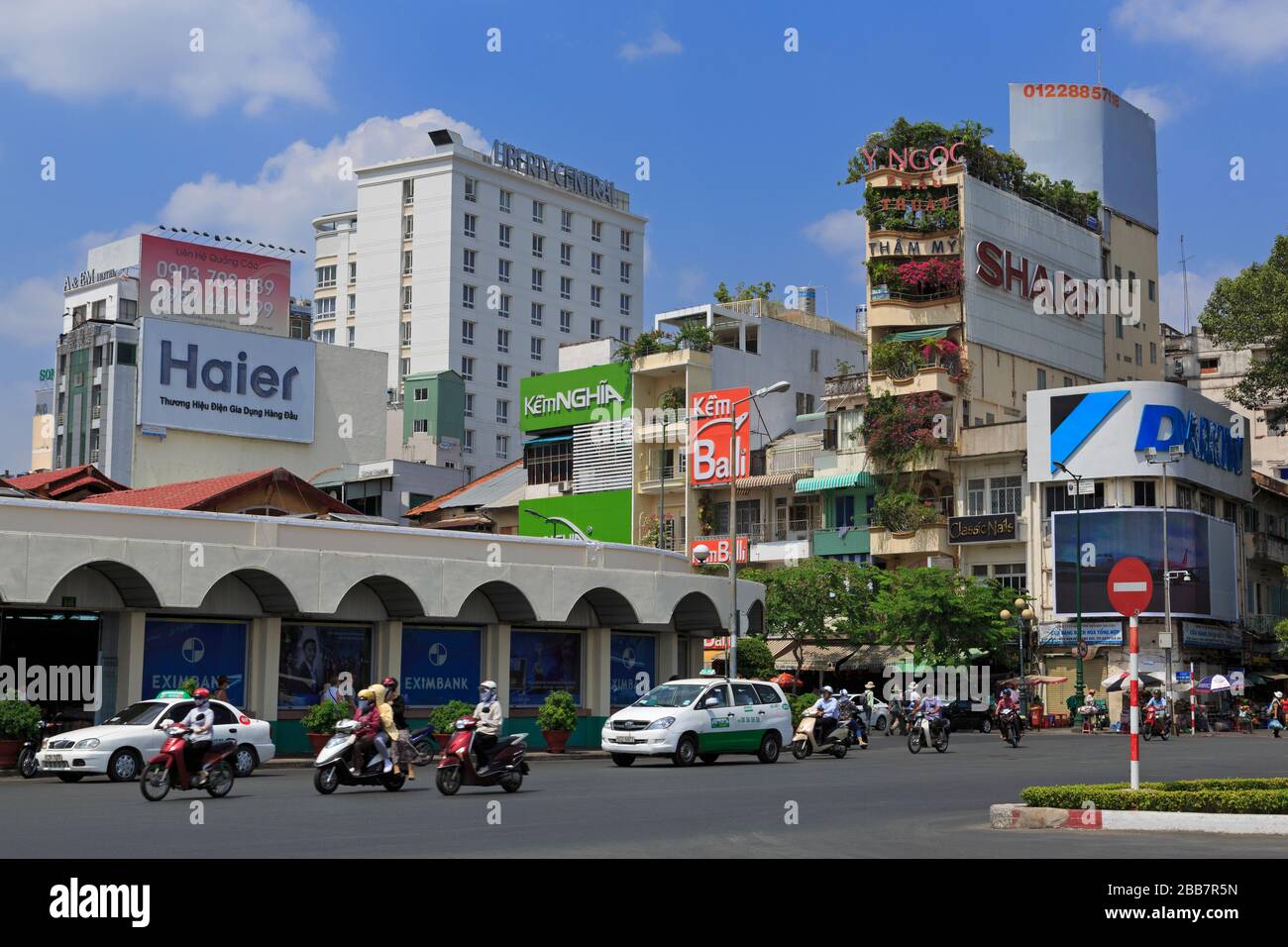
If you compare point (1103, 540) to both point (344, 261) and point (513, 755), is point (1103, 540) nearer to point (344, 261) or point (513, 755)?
point (513, 755)

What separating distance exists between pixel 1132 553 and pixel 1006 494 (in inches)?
272

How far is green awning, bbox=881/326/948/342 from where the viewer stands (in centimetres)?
7169

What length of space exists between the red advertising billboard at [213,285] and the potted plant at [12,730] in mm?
49733

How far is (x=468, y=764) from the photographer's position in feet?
70.5

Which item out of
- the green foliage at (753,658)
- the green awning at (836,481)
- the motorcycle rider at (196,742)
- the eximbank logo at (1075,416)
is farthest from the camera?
the green awning at (836,481)

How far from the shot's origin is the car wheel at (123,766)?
25436mm

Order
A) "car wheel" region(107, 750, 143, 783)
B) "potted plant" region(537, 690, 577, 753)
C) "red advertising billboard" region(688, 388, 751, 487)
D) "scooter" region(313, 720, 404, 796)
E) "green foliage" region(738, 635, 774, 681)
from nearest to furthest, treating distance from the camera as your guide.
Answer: "scooter" region(313, 720, 404, 796), "car wheel" region(107, 750, 143, 783), "potted plant" region(537, 690, 577, 753), "green foliage" region(738, 635, 774, 681), "red advertising billboard" region(688, 388, 751, 487)

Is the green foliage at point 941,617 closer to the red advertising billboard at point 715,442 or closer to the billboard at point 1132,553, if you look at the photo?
the billboard at point 1132,553

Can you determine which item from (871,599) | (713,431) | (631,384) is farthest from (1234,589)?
(631,384)

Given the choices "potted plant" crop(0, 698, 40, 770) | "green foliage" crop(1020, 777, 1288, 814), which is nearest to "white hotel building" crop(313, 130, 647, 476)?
"potted plant" crop(0, 698, 40, 770)

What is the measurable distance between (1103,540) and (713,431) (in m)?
17.6

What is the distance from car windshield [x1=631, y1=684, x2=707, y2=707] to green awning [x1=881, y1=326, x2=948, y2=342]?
43834 mm

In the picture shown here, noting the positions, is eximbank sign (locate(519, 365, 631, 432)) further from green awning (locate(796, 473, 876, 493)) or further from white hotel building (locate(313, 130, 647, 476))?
white hotel building (locate(313, 130, 647, 476))

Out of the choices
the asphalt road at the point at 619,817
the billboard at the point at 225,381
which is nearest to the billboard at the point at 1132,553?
the asphalt road at the point at 619,817
